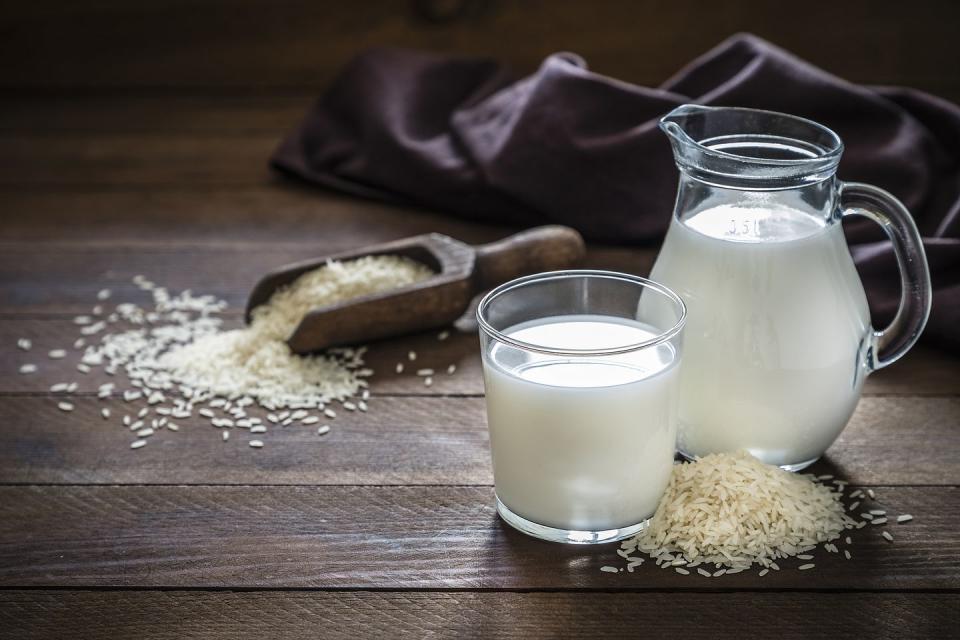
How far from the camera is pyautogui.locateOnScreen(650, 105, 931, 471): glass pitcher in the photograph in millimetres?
918

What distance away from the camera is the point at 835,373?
0.95 m

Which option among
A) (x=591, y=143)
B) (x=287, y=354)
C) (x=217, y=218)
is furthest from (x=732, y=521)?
(x=217, y=218)

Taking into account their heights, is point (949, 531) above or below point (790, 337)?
below

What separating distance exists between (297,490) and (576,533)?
28cm

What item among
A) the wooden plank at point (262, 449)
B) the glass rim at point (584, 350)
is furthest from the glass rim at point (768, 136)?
the wooden plank at point (262, 449)

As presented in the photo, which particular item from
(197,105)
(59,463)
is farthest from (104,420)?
(197,105)

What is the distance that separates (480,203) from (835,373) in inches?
32.0

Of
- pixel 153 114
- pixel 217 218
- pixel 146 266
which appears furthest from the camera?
pixel 153 114

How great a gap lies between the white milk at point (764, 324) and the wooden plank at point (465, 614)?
0.56ft

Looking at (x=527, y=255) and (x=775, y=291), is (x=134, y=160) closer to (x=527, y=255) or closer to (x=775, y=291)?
(x=527, y=255)

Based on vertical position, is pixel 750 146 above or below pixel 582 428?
above

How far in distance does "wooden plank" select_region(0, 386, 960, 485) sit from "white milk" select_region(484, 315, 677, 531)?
0.51ft

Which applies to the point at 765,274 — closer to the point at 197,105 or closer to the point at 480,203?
the point at 480,203

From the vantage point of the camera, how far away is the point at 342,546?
3.04 feet
